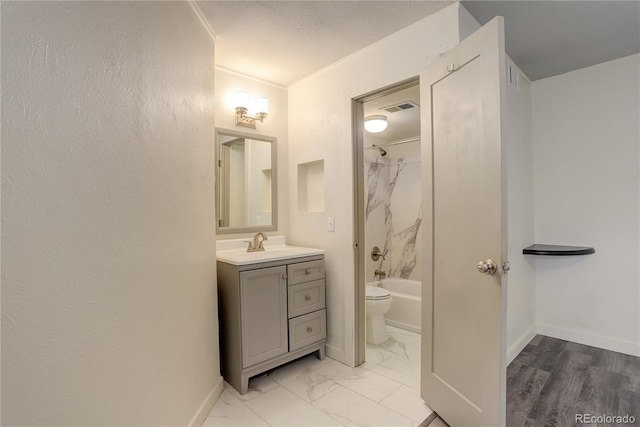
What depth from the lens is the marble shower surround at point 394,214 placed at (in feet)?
13.0

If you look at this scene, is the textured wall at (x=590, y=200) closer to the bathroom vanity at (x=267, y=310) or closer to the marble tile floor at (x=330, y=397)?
the marble tile floor at (x=330, y=397)

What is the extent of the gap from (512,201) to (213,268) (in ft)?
7.61

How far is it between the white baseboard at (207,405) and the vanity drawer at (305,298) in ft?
2.05

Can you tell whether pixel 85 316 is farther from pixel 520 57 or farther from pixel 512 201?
pixel 520 57

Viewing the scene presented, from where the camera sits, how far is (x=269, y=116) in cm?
284

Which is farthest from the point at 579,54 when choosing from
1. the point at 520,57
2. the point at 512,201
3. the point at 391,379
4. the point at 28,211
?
the point at 28,211

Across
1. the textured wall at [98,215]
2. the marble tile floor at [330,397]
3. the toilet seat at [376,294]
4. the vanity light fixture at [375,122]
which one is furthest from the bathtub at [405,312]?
the textured wall at [98,215]

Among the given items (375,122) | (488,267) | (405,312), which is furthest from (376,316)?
(375,122)

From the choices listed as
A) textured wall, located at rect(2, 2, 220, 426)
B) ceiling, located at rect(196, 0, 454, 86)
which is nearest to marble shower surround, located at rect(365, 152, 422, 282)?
ceiling, located at rect(196, 0, 454, 86)

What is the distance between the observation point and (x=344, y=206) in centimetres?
245

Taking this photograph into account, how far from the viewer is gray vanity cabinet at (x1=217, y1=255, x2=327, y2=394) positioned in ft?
6.75

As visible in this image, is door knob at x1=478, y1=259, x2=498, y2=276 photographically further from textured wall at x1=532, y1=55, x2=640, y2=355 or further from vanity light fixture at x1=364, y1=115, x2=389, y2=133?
vanity light fixture at x1=364, y1=115, x2=389, y2=133

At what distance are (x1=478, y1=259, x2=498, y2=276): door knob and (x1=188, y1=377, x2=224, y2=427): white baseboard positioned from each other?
161 cm

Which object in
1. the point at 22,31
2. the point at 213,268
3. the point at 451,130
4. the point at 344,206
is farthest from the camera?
the point at 344,206
